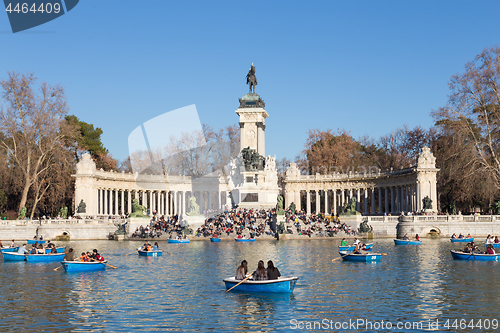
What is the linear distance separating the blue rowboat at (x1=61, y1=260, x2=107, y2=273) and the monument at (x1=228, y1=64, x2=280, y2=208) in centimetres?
4139

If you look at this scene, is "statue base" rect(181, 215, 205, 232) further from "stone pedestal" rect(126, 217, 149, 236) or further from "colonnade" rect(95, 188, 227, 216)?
"colonnade" rect(95, 188, 227, 216)

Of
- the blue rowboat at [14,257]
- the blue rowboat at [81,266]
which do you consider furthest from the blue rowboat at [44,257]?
the blue rowboat at [81,266]

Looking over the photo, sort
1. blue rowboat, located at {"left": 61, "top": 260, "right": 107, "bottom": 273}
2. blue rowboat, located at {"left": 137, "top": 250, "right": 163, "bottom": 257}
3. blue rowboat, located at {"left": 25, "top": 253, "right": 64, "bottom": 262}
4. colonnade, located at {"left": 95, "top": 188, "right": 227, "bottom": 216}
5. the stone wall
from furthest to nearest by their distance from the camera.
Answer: colonnade, located at {"left": 95, "top": 188, "right": 227, "bottom": 216}, the stone wall, blue rowboat, located at {"left": 137, "top": 250, "right": 163, "bottom": 257}, blue rowboat, located at {"left": 25, "top": 253, "right": 64, "bottom": 262}, blue rowboat, located at {"left": 61, "top": 260, "right": 107, "bottom": 273}

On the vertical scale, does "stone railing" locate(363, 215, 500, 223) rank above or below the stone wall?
above

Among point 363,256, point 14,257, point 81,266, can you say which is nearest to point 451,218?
point 363,256

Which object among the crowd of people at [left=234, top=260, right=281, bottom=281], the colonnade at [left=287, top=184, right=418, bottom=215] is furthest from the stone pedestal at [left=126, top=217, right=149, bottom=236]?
the crowd of people at [left=234, top=260, right=281, bottom=281]

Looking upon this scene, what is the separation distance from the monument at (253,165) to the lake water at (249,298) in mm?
36662

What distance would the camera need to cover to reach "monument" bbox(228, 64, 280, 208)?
74250 millimetres

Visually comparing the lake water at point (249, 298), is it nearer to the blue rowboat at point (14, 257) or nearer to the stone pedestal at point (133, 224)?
the blue rowboat at point (14, 257)

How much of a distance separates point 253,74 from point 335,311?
62807mm

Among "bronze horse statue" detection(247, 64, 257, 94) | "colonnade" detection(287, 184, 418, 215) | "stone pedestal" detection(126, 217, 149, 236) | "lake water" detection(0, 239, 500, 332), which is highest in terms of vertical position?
"bronze horse statue" detection(247, 64, 257, 94)

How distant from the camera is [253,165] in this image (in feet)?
247

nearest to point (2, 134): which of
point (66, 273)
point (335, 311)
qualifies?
point (66, 273)

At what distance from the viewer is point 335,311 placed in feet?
68.2
